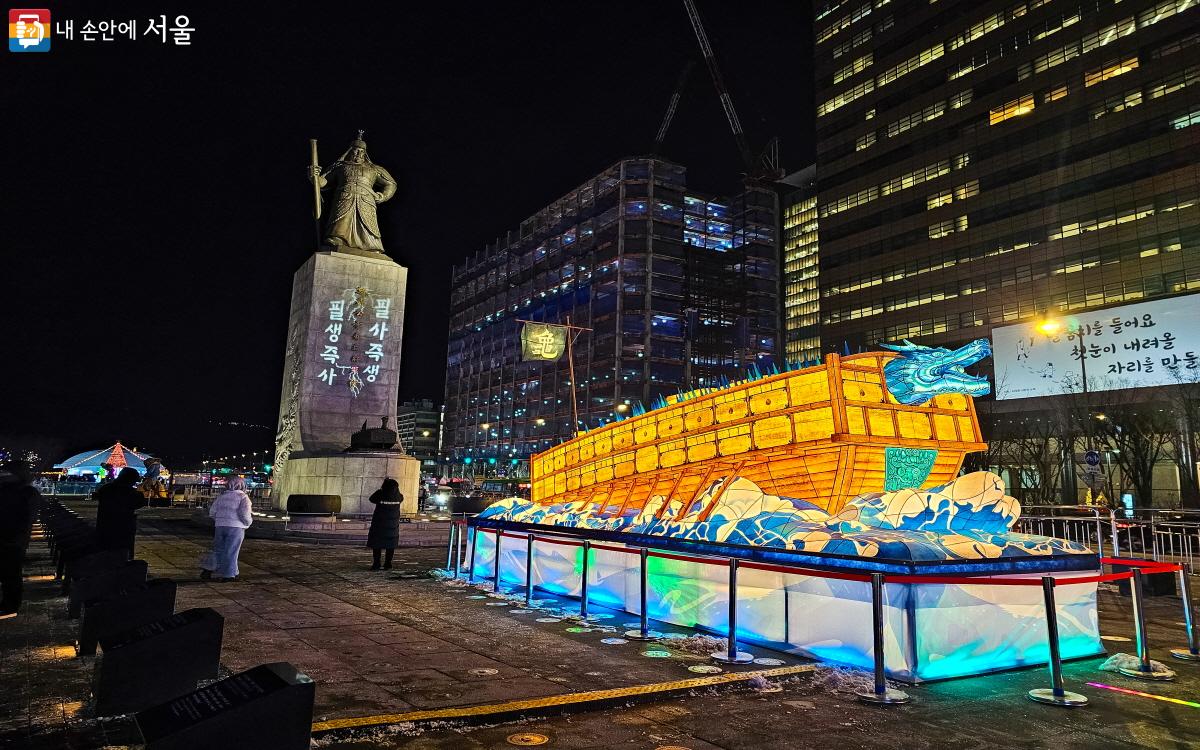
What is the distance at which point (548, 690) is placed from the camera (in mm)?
4809

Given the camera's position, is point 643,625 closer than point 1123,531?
Yes

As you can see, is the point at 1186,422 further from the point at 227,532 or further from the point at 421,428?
the point at 421,428

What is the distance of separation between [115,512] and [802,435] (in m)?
9.39

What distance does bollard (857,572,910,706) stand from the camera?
477cm

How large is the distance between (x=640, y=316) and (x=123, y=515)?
66.0m

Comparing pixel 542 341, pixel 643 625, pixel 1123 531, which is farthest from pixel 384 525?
pixel 1123 531

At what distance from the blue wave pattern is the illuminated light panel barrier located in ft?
0.83

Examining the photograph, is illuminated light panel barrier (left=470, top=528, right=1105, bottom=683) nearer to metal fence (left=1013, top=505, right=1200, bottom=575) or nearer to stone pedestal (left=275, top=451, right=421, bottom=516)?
metal fence (left=1013, top=505, right=1200, bottom=575)

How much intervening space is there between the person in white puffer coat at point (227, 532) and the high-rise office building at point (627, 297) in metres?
56.7

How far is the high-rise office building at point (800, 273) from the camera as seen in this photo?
86500mm

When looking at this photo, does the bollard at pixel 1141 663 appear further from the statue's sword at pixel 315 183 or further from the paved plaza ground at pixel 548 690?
the statue's sword at pixel 315 183

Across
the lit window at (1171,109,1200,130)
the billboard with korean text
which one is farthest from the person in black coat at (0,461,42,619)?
the lit window at (1171,109,1200,130)

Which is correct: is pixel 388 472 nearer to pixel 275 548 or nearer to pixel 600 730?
pixel 275 548

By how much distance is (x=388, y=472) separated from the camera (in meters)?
20.6
